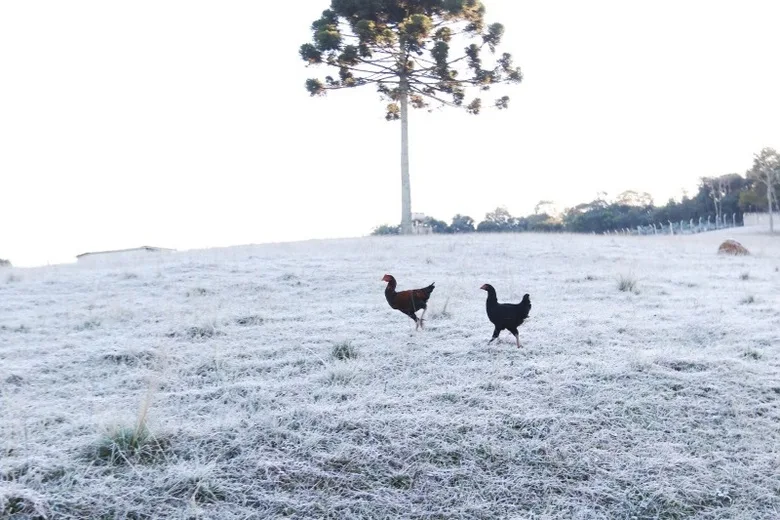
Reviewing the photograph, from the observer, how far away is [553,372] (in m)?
4.82

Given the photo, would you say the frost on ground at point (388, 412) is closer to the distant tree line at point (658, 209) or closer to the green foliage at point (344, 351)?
the green foliage at point (344, 351)

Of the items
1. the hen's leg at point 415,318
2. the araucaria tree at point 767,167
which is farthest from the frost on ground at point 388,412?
the araucaria tree at point 767,167

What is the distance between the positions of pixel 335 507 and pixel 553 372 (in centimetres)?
219

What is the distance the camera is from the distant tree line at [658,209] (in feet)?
125

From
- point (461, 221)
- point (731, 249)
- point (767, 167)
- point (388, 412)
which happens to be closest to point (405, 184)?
point (731, 249)

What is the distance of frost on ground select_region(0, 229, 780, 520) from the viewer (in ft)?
10.9

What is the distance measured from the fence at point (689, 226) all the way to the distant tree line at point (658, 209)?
0.46 meters

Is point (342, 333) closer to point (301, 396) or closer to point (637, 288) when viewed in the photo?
point (301, 396)

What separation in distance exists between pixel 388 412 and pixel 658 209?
45595mm

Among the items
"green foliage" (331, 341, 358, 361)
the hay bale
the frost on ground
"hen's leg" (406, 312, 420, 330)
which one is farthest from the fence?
"green foliage" (331, 341, 358, 361)

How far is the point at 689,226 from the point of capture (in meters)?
39.4

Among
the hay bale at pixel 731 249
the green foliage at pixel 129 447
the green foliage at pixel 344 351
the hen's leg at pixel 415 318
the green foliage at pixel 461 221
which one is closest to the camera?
the green foliage at pixel 129 447

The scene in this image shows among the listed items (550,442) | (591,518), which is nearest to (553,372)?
(550,442)

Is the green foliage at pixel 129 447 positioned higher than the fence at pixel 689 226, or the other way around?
the fence at pixel 689 226
